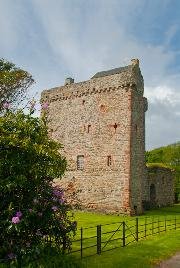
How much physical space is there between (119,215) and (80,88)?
12.6m

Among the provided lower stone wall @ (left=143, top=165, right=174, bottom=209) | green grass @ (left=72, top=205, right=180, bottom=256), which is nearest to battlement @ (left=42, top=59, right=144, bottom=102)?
lower stone wall @ (left=143, top=165, right=174, bottom=209)

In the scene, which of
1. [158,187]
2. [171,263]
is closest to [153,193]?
[158,187]

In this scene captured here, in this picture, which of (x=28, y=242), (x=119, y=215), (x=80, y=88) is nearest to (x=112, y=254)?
(x=28, y=242)

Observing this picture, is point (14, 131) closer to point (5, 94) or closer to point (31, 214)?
point (31, 214)

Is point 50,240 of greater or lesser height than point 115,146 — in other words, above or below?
below

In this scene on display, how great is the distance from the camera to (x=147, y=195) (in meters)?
42.6

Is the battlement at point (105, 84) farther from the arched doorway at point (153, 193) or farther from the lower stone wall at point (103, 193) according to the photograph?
the arched doorway at point (153, 193)

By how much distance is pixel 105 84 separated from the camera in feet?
126

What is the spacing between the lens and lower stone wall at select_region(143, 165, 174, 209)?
141 ft

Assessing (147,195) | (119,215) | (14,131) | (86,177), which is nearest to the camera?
(14,131)

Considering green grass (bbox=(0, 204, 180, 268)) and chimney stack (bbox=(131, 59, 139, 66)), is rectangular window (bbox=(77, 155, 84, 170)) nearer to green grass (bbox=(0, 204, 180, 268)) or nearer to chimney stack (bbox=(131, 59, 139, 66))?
chimney stack (bbox=(131, 59, 139, 66))

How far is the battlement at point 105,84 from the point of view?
37.0 metres

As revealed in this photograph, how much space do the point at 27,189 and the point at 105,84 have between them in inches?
1024

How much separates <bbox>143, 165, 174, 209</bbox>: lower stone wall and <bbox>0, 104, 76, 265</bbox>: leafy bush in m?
28.1
